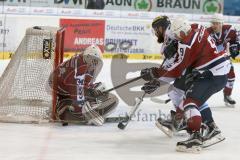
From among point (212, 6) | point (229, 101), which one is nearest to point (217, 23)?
point (229, 101)

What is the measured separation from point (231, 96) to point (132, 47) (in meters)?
2.90

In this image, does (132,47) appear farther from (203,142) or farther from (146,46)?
(203,142)

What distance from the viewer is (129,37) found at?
370 inches

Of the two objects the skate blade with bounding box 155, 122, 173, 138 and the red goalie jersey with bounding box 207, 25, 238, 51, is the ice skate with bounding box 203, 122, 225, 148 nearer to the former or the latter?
the skate blade with bounding box 155, 122, 173, 138

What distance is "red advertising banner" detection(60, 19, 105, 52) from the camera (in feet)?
29.7

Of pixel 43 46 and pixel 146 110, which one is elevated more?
pixel 43 46

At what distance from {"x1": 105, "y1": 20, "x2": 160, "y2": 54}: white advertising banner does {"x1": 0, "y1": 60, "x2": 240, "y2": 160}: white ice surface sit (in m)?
4.02

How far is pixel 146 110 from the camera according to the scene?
5.79 meters

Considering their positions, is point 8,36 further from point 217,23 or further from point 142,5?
point 217,23

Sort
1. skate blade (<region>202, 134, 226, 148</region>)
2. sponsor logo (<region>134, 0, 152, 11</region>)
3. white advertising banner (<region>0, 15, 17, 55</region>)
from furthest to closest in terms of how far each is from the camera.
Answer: sponsor logo (<region>134, 0, 152, 11</region>) → white advertising banner (<region>0, 15, 17, 55</region>) → skate blade (<region>202, 134, 226, 148</region>)

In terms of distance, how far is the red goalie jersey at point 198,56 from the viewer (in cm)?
414

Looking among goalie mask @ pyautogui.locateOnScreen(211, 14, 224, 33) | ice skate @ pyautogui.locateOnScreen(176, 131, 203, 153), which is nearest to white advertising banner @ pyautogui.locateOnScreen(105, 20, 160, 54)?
goalie mask @ pyautogui.locateOnScreen(211, 14, 224, 33)

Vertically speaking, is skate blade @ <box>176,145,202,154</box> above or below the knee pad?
below

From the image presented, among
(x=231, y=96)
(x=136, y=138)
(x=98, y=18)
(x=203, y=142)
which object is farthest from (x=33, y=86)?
(x=98, y=18)
